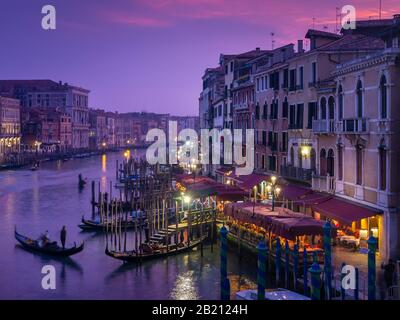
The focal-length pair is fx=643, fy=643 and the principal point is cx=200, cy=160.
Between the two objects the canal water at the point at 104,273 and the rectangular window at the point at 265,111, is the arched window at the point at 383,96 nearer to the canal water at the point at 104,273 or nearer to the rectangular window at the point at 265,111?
the canal water at the point at 104,273

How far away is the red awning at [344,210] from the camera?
1211 centimetres

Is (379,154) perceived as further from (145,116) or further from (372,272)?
(145,116)

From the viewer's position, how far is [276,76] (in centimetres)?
1905

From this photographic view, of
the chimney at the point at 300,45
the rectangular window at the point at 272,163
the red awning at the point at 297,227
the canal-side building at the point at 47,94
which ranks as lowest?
the red awning at the point at 297,227

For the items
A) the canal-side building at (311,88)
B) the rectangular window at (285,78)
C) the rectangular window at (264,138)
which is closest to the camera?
the canal-side building at (311,88)

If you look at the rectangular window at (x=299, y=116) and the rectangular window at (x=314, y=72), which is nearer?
the rectangular window at (x=314, y=72)

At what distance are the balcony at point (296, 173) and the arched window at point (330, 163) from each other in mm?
928

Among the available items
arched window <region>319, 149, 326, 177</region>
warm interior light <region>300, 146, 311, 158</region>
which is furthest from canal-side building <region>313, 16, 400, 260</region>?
warm interior light <region>300, 146, 311, 158</region>

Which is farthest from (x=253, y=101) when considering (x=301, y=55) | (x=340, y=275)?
(x=340, y=275)

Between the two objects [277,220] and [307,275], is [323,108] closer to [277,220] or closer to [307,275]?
[277,220]

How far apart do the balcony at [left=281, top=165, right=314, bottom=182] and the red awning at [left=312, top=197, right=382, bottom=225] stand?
1.93 meters

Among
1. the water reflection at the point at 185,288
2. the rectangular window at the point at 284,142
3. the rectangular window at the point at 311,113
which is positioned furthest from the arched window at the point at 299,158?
the water reflection at the point at 185,288

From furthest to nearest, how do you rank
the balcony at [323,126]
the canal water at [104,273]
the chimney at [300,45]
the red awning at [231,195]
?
the chimney at [300,45] → the red awning at [231,195] → the balcony at [323,126] → the canal water at [104,273]
